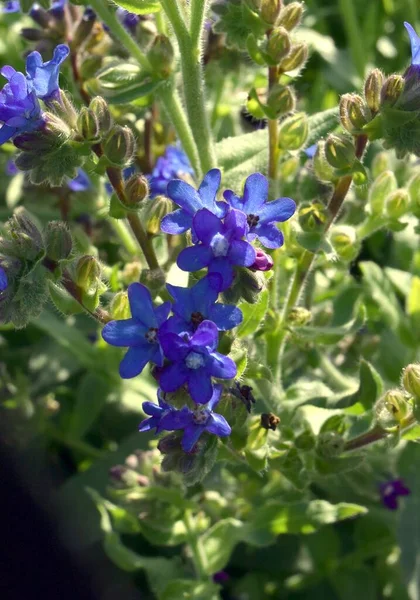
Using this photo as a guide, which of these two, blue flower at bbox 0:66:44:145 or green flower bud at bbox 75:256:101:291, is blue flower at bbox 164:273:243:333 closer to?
green flower bud at bbox 75:256:101:291

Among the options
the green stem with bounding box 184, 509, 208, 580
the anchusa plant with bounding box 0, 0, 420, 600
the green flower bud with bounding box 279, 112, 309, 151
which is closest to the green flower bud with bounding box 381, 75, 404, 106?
the anchusa plant with bounding box 0, 0, 420, 600

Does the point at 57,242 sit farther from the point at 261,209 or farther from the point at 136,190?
the point at 261,209

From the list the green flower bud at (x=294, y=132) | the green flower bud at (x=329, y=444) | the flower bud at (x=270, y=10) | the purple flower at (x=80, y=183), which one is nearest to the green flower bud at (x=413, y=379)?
the green flower bud at (x=329, y=444)

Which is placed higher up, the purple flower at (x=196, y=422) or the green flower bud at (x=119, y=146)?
the green flower bud at (x=119, y=146)

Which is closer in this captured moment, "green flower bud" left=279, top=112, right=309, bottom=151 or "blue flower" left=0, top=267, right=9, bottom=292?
"blue flower" left=0, top=267, right=9, bottom=292

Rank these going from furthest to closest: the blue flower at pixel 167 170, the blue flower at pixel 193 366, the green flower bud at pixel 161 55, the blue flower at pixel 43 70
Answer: the blue flower at pixel 167 170 → the green flower bud at pixel 161 55 → the blue flower at pixel 43 70 → the blue flower at pixel 193 366

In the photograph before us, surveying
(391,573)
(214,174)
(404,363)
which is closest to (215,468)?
(404,363)

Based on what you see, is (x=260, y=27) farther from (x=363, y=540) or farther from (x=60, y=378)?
(x=363, y=540)

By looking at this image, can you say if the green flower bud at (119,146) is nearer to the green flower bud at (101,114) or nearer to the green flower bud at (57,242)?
the green flower bud at (101,114)

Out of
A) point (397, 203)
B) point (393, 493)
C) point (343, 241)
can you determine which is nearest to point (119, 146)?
point (343, 241)
